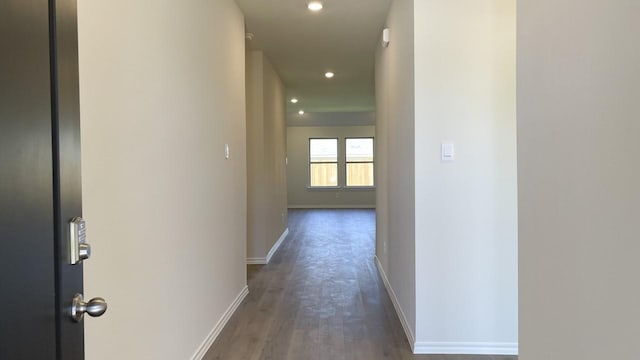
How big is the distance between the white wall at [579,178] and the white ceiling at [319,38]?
2688 mm

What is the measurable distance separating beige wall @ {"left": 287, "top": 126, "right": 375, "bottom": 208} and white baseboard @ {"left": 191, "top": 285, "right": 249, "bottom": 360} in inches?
328

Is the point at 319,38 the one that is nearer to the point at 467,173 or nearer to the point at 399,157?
the point at 399,157

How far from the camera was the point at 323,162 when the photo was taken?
12.3m

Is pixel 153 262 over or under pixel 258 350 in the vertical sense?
over

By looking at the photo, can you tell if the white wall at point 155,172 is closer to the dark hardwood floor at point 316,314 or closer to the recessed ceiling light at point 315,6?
the dark hardwood floor at point 316,314

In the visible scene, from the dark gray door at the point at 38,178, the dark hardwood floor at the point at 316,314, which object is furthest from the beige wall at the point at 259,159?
the dark gray door at the point at 38,178

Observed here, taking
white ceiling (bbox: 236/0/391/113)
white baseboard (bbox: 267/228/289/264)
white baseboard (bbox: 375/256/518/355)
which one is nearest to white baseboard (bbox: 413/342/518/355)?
white baseboard (bbox: 375/256/518/355)

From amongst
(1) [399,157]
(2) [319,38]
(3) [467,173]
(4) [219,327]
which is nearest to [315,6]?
(2) [319,38]

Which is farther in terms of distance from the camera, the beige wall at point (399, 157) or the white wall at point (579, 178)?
the beige wall at point (399, 157)

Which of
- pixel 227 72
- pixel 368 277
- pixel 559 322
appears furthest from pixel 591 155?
pixel 368 277

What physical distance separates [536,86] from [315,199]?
11122mm

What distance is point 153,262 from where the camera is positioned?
1.94m

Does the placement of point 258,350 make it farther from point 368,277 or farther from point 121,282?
point 368,277

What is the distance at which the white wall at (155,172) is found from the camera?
1449 millimetres
